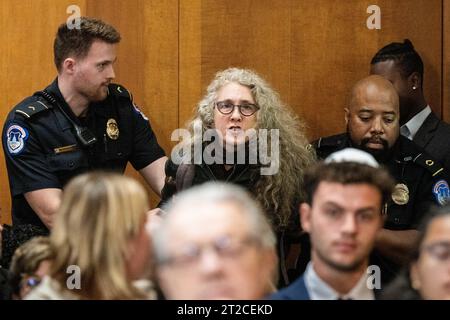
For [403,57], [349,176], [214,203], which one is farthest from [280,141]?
[214,203]

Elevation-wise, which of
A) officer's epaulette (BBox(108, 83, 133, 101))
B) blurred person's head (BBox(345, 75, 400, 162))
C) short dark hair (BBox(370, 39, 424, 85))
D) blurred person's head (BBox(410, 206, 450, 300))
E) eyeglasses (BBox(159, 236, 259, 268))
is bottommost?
blurred person's head (BBox(410, 206, 450, 300))

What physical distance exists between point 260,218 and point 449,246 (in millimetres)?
542

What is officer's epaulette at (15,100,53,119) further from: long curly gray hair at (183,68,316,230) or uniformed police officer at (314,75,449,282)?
uniformed police officer at (314,75,449,282)

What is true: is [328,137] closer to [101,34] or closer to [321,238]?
[101,34]

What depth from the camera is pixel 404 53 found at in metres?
4.51

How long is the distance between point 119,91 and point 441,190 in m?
1.51

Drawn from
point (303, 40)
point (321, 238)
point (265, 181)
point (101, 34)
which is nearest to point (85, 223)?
point (321, 238)

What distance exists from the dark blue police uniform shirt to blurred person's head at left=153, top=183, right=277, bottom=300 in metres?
1.63

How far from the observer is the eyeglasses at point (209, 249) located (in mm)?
2459

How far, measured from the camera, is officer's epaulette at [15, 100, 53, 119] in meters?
4.16

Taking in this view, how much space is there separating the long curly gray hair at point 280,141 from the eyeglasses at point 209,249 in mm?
1405

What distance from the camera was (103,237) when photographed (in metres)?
2.58

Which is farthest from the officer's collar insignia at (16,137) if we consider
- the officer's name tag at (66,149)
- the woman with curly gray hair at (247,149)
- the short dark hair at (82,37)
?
the woman with curly gray hair at (247,149)

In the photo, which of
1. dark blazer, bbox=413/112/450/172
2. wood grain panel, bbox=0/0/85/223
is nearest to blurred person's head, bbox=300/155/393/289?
dark blazer, bbox=413/112/450/172
